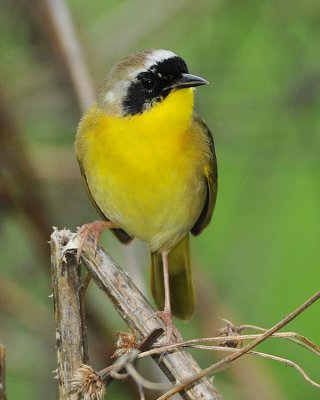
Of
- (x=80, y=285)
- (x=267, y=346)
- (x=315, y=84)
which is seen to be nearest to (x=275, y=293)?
(x=267, y=346)

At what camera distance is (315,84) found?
Result: 168 inches

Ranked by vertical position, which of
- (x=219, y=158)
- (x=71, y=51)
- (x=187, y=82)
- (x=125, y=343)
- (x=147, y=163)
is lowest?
(x=125, y=343)

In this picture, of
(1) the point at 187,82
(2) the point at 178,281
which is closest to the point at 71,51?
(1) the point at 187,82

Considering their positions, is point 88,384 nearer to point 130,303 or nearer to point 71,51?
point 130,303

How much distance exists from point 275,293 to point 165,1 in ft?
5.91

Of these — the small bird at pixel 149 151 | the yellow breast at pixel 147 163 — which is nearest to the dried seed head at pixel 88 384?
the small bird at pixel 149 151

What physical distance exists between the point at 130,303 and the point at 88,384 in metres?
0.28

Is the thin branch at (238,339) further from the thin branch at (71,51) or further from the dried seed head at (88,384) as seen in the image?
the thin branch at (71,51)

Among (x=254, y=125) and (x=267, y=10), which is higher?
(x=267, y=10)

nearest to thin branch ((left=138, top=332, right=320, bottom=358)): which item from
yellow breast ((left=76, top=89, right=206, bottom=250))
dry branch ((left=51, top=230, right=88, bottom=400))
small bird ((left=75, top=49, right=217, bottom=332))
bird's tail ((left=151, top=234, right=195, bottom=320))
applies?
dry branch ((left=51, top=230, right=88, bottom=400))

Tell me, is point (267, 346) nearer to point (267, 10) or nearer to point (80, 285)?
point (267, 10)

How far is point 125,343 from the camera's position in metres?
2.00

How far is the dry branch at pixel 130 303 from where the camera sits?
76.6 inches

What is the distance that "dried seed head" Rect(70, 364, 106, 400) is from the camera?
1867 mm
